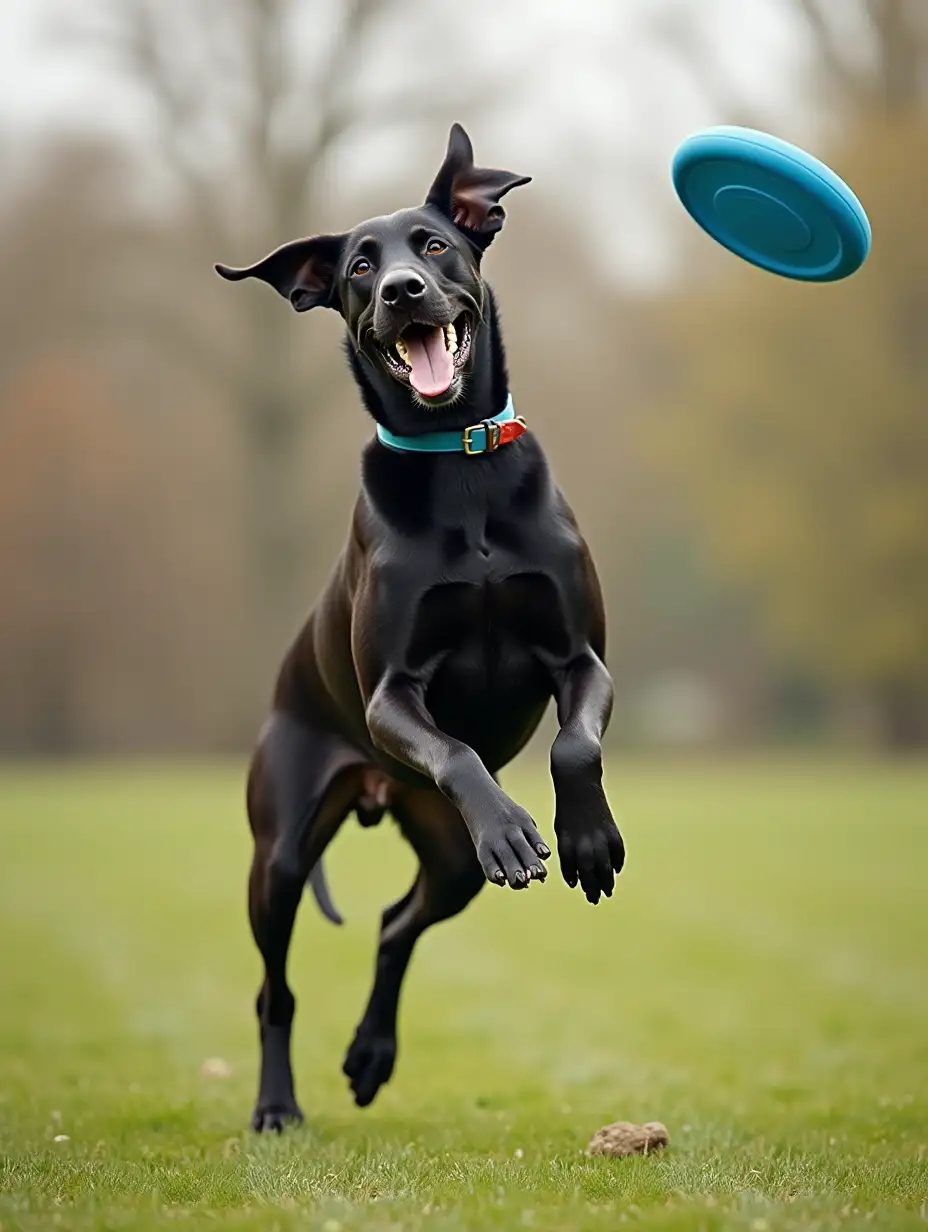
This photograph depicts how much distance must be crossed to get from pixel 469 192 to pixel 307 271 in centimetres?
53

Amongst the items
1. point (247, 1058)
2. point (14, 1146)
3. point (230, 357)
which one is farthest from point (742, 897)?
point (230, 357)

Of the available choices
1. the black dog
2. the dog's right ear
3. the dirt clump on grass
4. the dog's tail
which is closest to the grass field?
the dirt clump on grass

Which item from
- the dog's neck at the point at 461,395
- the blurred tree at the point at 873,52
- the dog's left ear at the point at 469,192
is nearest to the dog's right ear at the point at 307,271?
the dog's neck at the point at 461,395

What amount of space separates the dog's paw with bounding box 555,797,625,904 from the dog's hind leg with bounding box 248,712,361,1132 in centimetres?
140

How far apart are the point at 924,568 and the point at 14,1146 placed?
83.2ft

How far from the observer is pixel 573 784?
14.5 ft

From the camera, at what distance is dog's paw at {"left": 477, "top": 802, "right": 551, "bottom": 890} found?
4133 millimetres

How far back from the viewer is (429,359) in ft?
15.9

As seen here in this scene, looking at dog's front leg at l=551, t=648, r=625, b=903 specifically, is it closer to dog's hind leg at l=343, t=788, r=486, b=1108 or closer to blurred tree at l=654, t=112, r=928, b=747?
dog's hind leg at l=343, t=788, r=486, b=1108

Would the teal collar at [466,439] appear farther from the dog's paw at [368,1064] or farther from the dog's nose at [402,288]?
the dog's paw at [368,1064]

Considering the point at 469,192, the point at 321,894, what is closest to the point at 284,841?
the point at 321,894

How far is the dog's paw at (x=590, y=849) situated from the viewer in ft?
14.3

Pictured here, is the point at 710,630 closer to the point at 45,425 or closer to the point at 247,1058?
the point at 45,425

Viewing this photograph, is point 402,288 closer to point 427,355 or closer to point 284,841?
point 427,355
